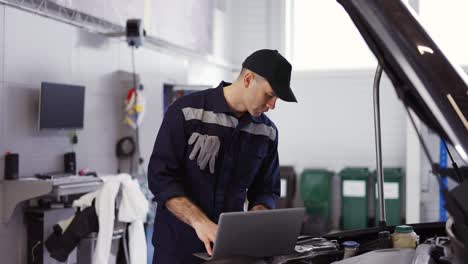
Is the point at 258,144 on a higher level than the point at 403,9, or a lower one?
lower

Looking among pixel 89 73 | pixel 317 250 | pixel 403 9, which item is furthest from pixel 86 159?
pixel 403 9

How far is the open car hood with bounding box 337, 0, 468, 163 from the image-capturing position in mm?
968

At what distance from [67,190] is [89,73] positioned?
1.30m

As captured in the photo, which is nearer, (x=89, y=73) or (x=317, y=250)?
(x=317, y=250)

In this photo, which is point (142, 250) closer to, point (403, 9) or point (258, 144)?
point (258, 144)

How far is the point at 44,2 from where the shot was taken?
14.2 feet

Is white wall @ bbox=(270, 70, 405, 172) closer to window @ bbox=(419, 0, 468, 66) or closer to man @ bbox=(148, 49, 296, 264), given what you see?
window @ bbox=(419, 0, 468, 66)

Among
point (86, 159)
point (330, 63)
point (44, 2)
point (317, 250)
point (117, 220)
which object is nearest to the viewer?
point (317, 250)

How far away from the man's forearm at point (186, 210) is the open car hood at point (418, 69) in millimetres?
936

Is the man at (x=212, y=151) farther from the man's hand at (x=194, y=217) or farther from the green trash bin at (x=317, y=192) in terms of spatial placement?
the green trash bin at (x=317, y=192)

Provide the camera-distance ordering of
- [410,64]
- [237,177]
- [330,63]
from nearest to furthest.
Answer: [410,64], [237,177], [330,63]

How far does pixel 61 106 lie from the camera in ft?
14.8

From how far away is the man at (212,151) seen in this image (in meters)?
1.98

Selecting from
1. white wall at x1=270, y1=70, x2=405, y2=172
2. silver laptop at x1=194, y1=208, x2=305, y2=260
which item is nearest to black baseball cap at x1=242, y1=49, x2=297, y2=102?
silver laptop at x1=194, y1=208, x2=305, y2=260
